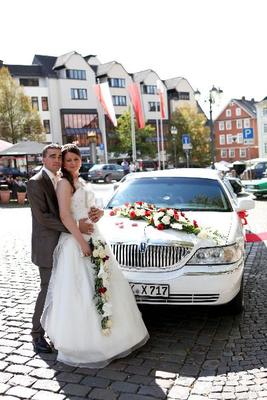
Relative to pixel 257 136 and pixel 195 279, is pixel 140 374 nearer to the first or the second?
pixel 195 279

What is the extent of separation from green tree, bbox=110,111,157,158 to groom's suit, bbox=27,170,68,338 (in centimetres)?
5927

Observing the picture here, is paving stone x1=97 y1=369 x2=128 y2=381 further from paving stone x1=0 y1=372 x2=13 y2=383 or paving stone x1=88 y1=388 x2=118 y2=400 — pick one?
paving stone x1=0 y1=372 x2=13 y2=383

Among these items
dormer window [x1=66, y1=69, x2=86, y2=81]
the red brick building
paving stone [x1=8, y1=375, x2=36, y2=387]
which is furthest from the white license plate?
the red brick building

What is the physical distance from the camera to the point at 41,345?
4477mm

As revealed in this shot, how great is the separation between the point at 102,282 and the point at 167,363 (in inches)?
36.6

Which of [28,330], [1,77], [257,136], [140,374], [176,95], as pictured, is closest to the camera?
[140,374]

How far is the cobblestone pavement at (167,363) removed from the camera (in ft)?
11.9

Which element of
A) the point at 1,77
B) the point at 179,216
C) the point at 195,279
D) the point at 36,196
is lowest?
the point at 195,279

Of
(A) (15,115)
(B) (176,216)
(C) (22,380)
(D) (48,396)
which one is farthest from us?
(A) (15,115)

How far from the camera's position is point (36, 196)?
428cm

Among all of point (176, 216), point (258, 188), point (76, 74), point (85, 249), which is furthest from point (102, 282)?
point (76, 74)

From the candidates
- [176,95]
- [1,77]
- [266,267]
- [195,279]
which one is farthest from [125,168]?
[176,95]

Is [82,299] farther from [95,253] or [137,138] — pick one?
[137,138]

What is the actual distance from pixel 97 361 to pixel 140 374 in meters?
0.41
